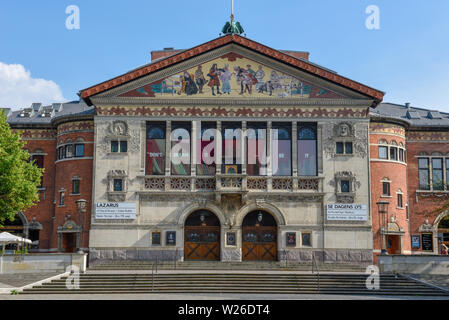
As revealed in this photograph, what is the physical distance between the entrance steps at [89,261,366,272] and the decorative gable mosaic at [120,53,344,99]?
11.1 meters

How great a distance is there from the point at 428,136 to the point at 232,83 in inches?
635

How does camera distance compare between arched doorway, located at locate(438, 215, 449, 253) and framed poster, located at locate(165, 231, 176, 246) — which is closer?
framed poster, located at locate(165, 231, 176, 246)

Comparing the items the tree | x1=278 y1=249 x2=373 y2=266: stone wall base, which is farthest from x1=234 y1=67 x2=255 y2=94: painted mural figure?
the tree

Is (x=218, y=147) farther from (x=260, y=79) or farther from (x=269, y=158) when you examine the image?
(x=260, y=79)

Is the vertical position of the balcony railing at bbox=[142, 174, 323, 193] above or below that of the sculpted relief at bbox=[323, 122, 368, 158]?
below

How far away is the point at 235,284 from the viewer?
100 ft

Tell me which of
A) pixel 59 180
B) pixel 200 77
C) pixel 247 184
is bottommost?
pixel 247 184

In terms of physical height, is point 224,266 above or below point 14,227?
below

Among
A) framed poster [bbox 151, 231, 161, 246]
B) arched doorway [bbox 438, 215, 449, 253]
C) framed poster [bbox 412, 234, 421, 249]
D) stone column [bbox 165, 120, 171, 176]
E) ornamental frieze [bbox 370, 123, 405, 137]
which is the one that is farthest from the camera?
arched doorway [bbox 438, 215, 449, 253]

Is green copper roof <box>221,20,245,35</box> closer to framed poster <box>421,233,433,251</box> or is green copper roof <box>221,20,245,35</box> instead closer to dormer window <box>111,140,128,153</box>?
dormer window <box>111,140,128,153</box>

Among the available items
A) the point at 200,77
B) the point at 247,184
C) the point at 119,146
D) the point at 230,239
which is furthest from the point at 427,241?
the point at 119,146

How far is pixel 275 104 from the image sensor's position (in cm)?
3962

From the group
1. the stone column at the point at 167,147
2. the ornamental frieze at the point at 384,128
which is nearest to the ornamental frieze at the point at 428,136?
the ornamental frieze at the point at 384,128

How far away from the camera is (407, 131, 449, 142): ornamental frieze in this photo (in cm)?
4478
